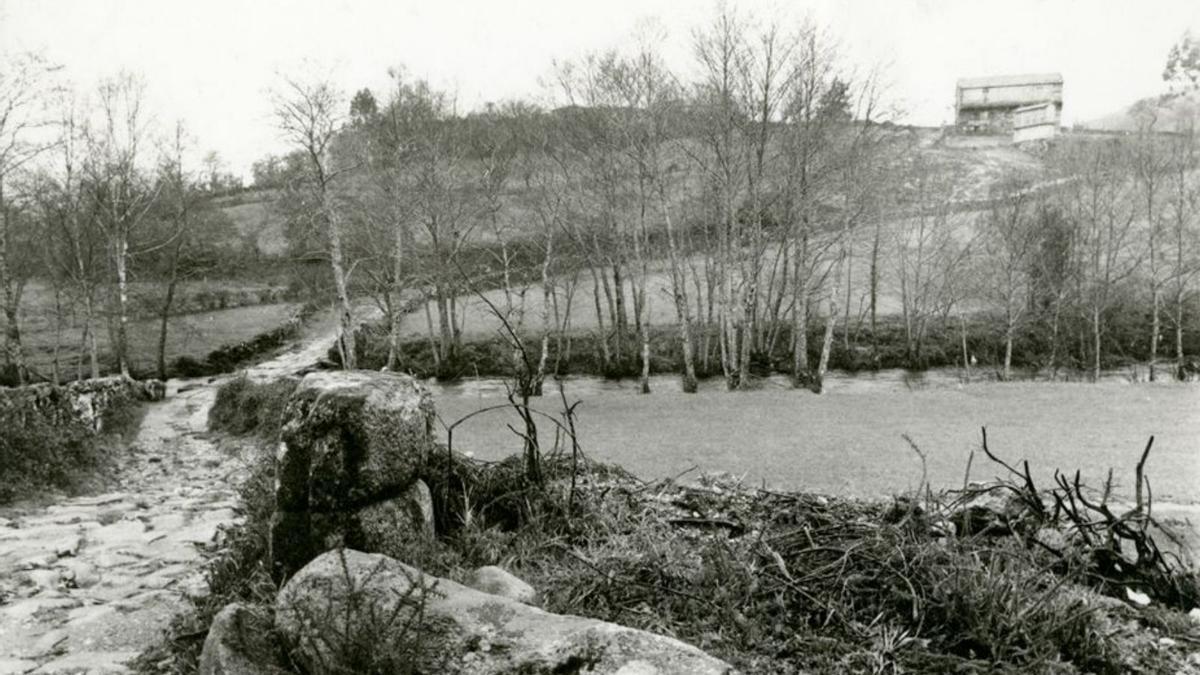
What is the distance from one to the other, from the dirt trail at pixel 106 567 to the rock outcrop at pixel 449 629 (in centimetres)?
256

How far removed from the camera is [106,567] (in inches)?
339

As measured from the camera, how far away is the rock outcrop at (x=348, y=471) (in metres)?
6.64

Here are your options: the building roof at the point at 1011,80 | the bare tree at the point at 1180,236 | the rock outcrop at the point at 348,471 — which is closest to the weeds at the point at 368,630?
the rock outcrop at the point at 348,471

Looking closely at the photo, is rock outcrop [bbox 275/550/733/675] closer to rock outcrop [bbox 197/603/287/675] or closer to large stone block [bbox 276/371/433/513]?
rock outcrop [bbox 197/603/287/675]

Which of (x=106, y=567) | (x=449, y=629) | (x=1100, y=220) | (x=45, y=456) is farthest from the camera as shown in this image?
(x=1100, y=220)

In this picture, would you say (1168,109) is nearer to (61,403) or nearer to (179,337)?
(179,337)

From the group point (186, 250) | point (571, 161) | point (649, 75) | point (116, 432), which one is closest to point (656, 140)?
point (649, 75)

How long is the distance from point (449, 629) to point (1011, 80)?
87654 millimetres

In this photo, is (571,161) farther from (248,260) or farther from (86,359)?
(248,260)

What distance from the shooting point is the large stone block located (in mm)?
6637

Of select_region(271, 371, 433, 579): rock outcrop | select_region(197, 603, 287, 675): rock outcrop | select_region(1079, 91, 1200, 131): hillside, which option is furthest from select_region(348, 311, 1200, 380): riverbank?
select_region(197, 603, 287, 675): rock outcrop

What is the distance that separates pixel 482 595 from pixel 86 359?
41637mm

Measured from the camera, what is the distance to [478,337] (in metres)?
42.7

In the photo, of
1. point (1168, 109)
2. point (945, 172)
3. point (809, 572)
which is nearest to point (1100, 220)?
A: point (945, 172)
